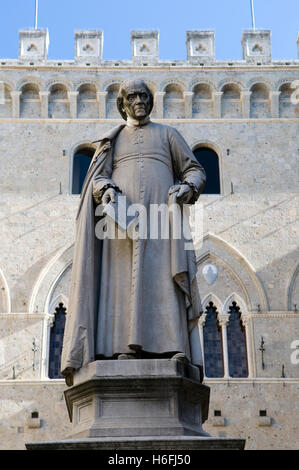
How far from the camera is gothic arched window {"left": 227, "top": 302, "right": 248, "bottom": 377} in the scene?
15.5m

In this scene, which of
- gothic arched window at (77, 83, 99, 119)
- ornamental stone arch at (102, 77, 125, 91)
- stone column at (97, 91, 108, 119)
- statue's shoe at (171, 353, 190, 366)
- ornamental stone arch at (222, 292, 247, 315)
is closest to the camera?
statue's shoe at (171, 353, 190, 366)

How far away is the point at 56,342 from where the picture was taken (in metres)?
15.8

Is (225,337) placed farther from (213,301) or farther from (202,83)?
(202,83)

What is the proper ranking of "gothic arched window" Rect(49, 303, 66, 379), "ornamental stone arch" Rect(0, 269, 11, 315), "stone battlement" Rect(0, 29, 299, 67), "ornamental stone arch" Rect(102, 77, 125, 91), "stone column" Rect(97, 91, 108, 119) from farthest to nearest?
"stone battlement" Rect(0, 29, 299, 67)
"ornamental stone arch" Rect(102, 77, 125, 91)
"stone column" Rect(97, 91, 108, 119)
"ornamental stone arch" Rect(0, 269, 11, 315)
"gothic arched window" Rect(49, 303, 66, 379)

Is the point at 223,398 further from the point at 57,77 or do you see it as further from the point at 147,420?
the point at 147,420

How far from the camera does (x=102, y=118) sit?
706 inches

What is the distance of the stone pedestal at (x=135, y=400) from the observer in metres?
4.29

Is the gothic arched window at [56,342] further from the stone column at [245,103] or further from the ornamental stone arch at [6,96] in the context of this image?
the stone column at [245,103]

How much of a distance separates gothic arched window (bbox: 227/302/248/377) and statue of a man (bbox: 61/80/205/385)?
1048cm

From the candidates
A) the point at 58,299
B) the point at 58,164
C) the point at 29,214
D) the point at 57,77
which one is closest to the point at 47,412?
the point at 58,299

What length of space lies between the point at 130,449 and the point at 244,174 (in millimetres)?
13672

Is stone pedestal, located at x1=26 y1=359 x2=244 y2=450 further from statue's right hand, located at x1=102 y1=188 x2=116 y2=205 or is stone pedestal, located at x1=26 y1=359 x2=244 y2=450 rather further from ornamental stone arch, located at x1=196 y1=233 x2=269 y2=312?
ornamental stone arch, located at x1=196 y1=233 x2=269 y2=312

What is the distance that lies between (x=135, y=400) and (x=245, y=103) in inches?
567

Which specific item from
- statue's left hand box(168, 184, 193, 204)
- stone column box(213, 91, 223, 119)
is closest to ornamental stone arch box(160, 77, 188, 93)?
stone column box(213, 91, 223, 119)
